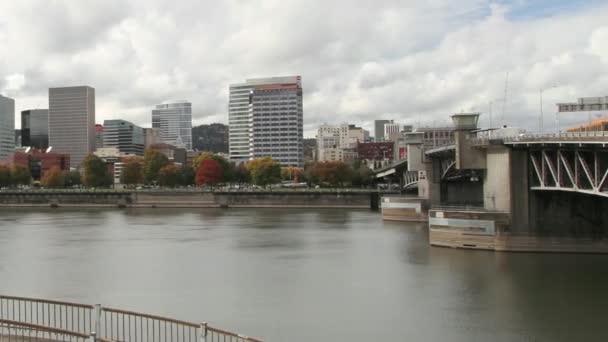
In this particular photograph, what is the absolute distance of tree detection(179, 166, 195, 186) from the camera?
160750 mm

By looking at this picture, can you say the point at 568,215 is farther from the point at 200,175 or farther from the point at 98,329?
the point at 200,175

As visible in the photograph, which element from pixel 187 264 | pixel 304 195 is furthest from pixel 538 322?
pixel 304 195

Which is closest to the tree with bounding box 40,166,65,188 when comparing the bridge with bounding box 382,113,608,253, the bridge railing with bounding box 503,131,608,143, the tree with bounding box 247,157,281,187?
the tree with bounding box 247,157,281,187

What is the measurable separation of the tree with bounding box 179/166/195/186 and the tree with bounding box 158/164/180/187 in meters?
2.89

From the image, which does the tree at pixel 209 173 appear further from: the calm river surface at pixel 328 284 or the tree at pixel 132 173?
the calm river surface at pixel 328 284

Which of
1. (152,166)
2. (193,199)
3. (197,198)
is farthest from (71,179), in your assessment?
(197,198)

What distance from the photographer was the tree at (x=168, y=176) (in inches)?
6107

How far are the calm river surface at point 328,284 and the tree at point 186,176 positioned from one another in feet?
317

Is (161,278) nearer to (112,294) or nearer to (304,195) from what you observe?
(112,294)

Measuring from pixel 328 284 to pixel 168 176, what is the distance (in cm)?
12230

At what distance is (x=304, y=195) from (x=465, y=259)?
251 ft

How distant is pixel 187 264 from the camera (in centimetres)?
4581

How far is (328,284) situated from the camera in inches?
1458

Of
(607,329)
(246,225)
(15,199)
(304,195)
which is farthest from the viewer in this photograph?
(15,199)
